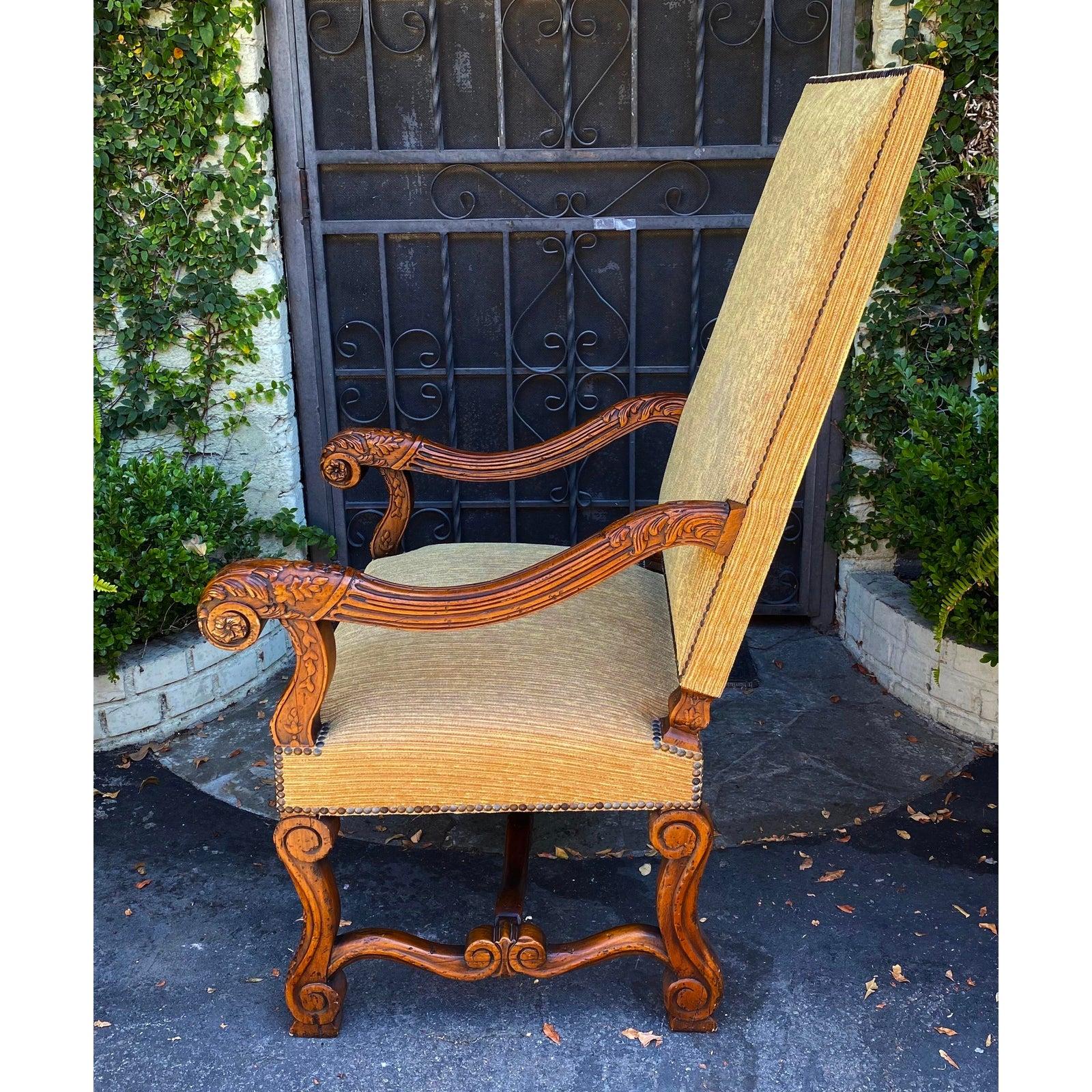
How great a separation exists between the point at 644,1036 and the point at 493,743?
0.62 m

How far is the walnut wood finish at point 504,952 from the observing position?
5.33ft

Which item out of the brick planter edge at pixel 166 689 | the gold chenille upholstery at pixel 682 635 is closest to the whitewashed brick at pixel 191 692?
the brick planter edge at pixel 166 689

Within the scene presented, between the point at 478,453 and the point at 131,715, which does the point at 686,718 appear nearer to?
the point at 478,453

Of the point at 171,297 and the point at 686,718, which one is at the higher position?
the point at 171,297

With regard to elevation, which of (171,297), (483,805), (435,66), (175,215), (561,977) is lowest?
(561,977)

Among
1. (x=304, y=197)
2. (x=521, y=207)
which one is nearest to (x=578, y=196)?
(x=521, y=207)

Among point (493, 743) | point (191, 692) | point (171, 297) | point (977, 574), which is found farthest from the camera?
point (171, 297)

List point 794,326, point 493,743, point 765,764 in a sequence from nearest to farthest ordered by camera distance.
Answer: point 794,326 < point 493,743 < point 765,764

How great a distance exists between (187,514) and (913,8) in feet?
7.70

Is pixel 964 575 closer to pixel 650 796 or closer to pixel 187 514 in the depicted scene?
pixel 650 796

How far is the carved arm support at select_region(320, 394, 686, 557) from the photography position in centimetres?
211

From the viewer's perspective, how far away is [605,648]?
5.65 ft

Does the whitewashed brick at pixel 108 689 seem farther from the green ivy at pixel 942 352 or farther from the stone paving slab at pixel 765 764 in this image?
the green ivy at pixel 942 352

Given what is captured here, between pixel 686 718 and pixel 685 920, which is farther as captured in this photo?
pixel 685 920
